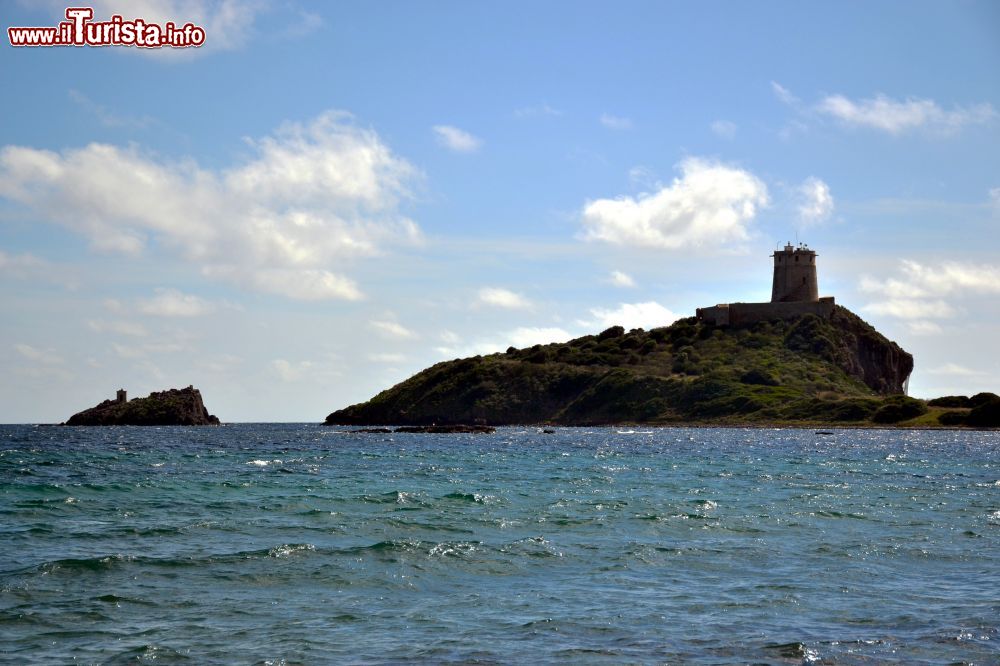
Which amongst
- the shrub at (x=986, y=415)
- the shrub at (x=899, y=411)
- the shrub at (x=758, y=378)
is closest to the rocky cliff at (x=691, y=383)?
A: the shrub at (x=758, y=378)

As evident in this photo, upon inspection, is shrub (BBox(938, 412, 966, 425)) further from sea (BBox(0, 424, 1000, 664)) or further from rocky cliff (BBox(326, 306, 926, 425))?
sea (BBox(0, 424, 1000, 664))

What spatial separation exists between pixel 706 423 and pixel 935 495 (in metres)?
120

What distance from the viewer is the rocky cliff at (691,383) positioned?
553ft

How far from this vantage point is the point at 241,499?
36.7m

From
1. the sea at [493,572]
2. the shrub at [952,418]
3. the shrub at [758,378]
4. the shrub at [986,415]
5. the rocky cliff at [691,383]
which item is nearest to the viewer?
the sea at [493,572]

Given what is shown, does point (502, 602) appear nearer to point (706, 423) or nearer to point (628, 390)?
point (706, 423)

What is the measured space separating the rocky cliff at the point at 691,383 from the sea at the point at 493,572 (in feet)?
409

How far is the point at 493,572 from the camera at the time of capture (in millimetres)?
22922

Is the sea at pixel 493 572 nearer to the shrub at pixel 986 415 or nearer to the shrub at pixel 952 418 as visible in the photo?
the shrub at pixel 986 415

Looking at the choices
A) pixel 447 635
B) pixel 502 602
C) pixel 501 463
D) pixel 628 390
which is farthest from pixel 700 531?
pixel 628 390

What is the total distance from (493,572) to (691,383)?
6152 inches

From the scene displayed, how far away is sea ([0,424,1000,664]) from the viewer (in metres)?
16.2

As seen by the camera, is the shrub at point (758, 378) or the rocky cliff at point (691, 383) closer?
the rocky cliff at point (691, 383)

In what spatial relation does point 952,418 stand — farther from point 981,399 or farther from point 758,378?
point 758,378
